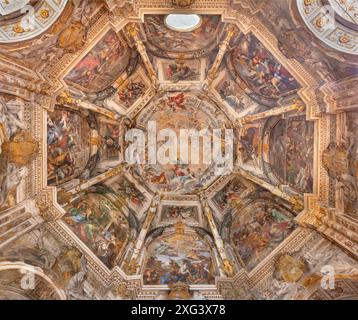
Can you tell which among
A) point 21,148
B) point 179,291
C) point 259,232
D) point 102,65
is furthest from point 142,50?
point 179,291

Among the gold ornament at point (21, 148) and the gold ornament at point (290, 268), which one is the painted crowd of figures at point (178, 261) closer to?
the gold ornament at point (290, 268)

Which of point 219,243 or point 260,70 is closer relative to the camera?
point 260,70

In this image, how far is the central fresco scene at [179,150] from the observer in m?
9.59

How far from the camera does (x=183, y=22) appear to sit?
37.1 feet

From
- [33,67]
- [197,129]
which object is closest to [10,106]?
[33,67]

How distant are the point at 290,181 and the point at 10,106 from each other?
866 cm

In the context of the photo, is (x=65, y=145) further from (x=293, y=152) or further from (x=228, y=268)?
(x=293, y=152)

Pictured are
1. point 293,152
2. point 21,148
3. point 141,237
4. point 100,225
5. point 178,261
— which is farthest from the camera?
point 141,237

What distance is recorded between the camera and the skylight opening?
11.1 meters

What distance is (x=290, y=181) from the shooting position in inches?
471

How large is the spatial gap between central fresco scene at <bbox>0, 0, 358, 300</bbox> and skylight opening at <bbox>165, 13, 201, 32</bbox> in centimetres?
4

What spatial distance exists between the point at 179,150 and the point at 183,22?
492 cm

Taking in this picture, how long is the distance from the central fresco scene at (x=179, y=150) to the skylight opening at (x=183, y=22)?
44 mm
